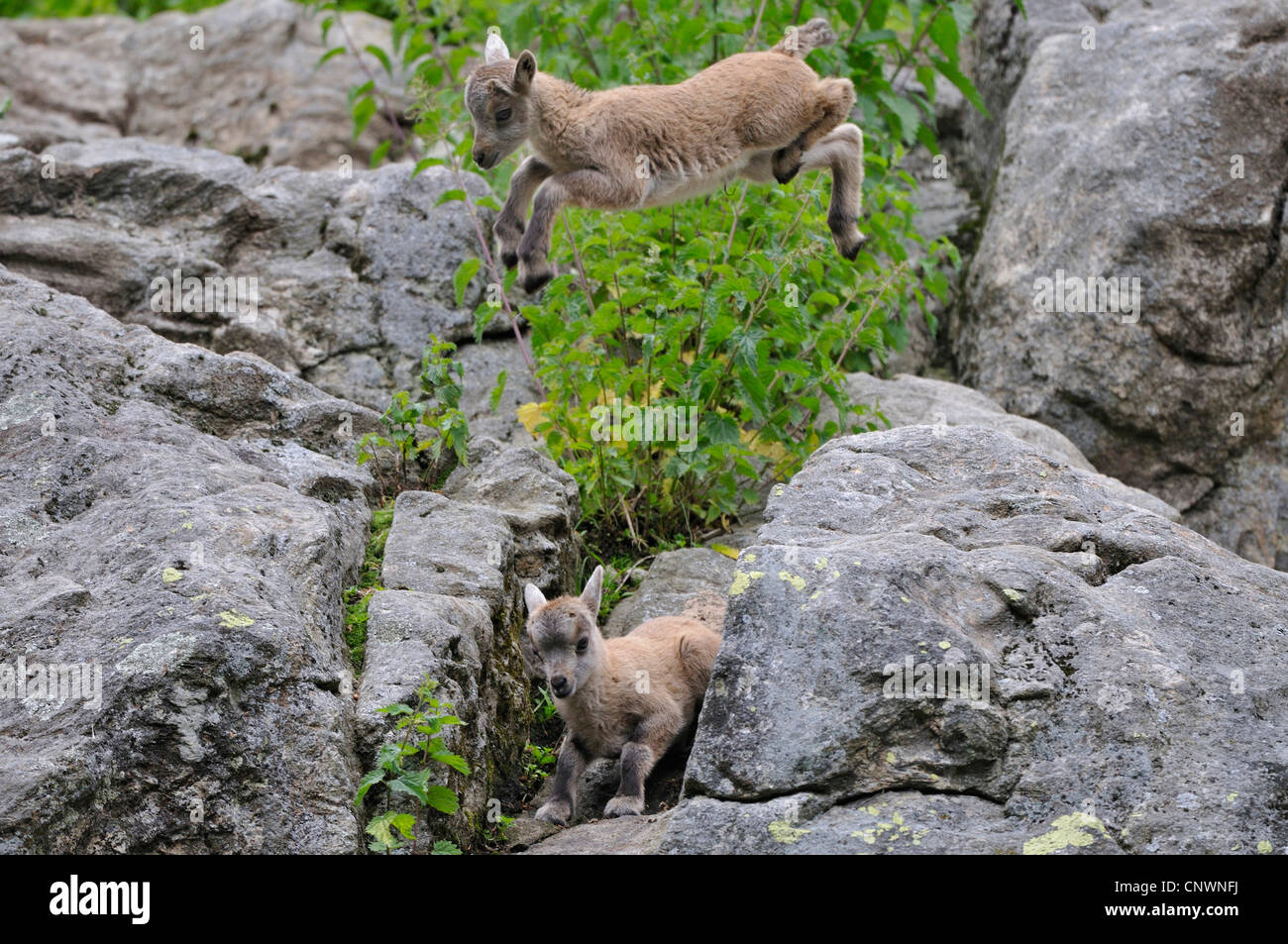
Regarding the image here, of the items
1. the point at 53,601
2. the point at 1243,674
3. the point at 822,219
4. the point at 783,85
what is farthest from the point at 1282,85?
the point at 53,601

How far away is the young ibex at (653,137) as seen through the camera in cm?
622

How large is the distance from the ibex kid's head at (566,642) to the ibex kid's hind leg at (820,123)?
106 inches

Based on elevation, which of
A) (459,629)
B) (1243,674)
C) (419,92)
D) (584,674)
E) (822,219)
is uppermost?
(419,92)

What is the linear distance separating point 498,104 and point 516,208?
2.03 feet

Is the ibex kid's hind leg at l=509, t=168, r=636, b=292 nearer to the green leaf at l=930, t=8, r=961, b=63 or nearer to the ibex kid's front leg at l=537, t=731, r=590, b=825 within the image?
the ibex kid's front leg at l=537, t=731, r=590, b=825

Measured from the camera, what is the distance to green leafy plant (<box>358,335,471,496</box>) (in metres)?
7.44

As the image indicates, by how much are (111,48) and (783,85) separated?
11.3 m

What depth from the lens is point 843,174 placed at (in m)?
7.17

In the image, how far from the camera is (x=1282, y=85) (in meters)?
10.1

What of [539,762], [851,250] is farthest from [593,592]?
[851,250]

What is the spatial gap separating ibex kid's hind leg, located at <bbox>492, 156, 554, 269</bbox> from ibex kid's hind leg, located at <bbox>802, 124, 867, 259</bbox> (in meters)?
1.50

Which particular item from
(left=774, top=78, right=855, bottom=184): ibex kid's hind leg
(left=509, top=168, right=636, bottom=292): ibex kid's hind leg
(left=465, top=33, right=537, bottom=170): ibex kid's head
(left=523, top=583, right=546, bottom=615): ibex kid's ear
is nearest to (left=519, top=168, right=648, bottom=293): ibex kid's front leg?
(left=509, top=168, right=636, bottom=292): ibex kid's hind leg

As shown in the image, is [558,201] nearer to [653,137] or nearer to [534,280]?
[534,280]

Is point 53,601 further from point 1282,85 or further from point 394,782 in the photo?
point 1282,85
